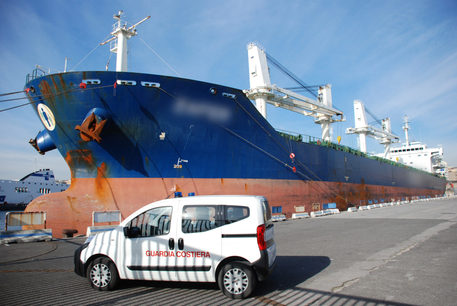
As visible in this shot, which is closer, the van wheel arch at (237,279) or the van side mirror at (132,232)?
the van wheel arch at (237,279)

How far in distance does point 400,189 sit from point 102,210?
4213 cm

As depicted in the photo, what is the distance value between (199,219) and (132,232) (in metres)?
1.16

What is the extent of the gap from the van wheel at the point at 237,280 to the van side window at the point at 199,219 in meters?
0.67

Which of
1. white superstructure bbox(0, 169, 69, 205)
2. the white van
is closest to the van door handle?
the white van

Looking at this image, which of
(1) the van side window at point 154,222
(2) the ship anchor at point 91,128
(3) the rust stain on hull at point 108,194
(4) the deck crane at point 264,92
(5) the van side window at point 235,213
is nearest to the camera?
(5) the van side window at point 235,213

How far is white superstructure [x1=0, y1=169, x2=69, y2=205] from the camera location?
47688 mm

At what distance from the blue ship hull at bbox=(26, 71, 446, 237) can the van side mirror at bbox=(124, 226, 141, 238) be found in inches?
322

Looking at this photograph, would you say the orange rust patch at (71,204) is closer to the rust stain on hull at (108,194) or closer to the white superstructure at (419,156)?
the rust stain on hull at (108,194)

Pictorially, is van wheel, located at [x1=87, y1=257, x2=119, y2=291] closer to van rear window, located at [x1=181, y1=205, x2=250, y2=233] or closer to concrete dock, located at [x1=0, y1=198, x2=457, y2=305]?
concrete dock, located at [x1=0, y1=198, x2=457, y2=305]

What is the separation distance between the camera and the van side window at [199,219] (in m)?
4.42

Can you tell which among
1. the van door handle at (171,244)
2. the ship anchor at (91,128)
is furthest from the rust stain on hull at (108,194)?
the van door handle at (171,244)

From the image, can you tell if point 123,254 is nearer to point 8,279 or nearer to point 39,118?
point 8,279

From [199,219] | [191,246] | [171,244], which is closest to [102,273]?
[171,244]

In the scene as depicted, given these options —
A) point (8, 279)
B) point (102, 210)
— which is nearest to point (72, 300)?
point (8, 279)
